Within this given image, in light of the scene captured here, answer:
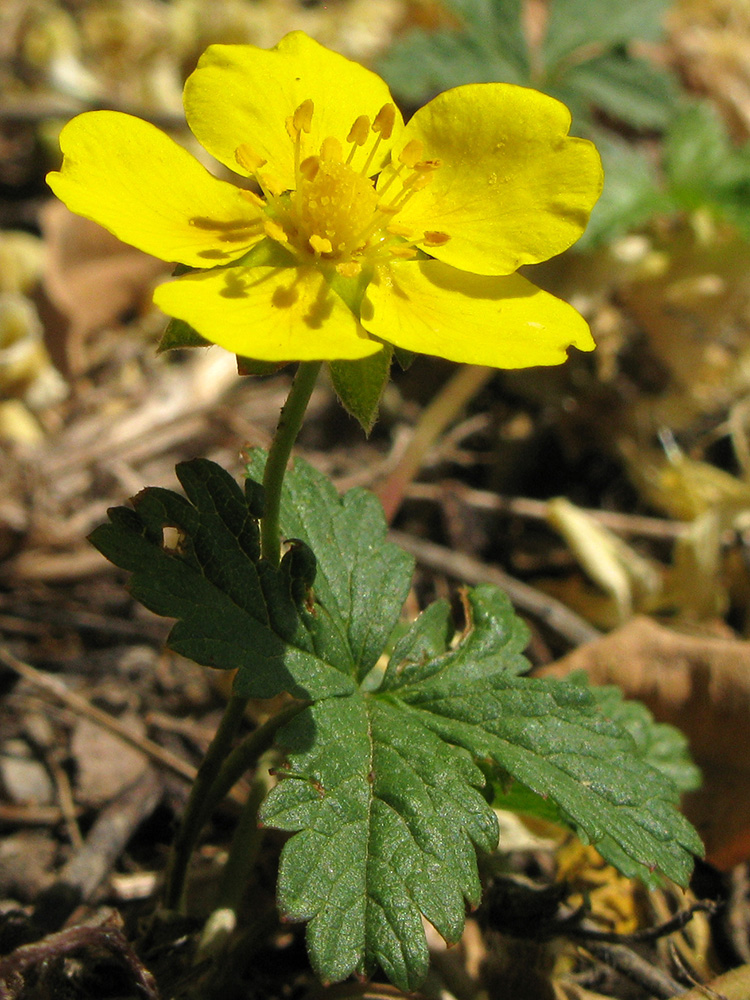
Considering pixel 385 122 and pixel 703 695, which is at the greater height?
pixel 385 122

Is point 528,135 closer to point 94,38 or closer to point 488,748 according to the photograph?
point 488,748

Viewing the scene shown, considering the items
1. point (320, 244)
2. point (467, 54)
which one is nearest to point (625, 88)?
point (467, 54)

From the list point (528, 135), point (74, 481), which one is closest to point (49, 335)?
point (74, 481)

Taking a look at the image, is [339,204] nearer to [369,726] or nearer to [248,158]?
[248,158]

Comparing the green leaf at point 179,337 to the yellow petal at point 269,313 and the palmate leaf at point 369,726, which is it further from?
the palmate leaf at point 369,726

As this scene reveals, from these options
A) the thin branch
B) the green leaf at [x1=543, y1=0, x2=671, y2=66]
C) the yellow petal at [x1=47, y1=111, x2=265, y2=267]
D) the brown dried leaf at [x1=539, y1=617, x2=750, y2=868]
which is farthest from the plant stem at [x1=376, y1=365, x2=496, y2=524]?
the yellow petal at [x1=47, y1=111, x2=265, y2=267]

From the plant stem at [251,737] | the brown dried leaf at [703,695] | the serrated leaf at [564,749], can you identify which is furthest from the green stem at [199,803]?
the brown dried leaf at [703,695]

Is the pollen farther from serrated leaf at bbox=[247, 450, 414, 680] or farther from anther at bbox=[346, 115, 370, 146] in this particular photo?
serrated leaf at bbox=[247, 450, 414, 680]
